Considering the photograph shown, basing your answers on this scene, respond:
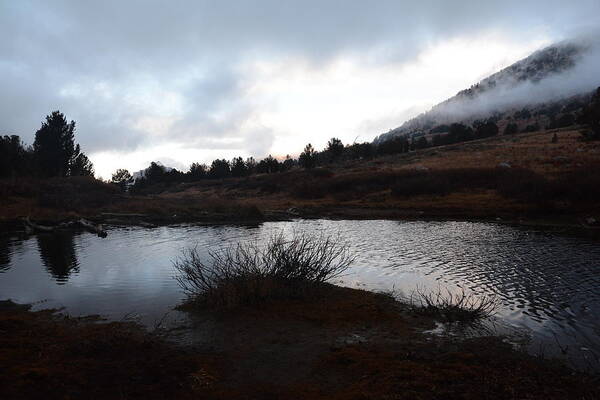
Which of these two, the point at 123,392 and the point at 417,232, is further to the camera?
the point at 417,232

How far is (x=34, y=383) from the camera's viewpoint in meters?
8.27

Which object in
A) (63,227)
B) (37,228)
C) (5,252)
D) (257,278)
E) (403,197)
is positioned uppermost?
(37,228)

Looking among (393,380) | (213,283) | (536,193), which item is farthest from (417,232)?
(393,380)

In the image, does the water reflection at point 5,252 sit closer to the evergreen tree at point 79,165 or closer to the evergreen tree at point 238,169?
the evergreen tree at point 79,165

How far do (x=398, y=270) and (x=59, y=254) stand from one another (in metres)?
21.6

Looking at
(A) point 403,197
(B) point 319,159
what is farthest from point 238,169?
(A) point 403,197

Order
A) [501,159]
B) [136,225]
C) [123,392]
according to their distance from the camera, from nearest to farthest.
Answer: [123,392] < [136,225] < [501,159]

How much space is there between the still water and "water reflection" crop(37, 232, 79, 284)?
7cm

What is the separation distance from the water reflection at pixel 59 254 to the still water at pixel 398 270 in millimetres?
66

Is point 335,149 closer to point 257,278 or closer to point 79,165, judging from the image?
point 79,165

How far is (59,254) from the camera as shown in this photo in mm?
27031

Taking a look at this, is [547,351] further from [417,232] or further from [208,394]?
[417,232]

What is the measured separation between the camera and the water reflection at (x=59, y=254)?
21859 mm

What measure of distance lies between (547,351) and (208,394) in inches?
342
